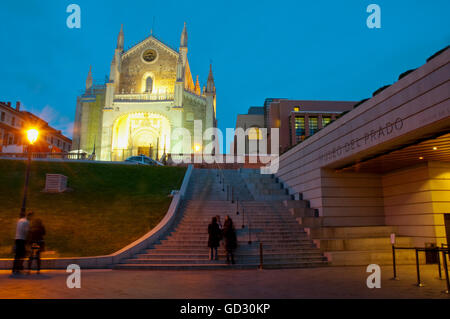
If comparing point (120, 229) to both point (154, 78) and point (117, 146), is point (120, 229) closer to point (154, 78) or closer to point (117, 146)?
point (117, 146)

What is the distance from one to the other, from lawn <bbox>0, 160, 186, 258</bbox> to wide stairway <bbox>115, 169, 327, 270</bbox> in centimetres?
139

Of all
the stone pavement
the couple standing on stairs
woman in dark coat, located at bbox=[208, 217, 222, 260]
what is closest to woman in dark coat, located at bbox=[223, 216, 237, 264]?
the couple standing on stairs

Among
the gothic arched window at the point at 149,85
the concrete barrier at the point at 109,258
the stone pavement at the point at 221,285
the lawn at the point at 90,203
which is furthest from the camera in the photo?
the gothic arched window at the point at 149,85

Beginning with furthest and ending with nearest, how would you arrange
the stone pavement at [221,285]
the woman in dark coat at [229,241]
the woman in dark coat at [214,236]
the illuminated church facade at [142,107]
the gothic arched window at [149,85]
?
the gothic arched window at [149,85]
the illuminated church facade at [142,107]
the woman in dark coat at [214,236]
the woman in dark coat at [229,241]
the stone pavement at [221,285]

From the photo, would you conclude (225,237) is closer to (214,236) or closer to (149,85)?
(214,236)

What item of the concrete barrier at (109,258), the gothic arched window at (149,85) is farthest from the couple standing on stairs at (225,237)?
the gothic arched window at (149,85)

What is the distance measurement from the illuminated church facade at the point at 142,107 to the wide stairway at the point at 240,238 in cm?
2418

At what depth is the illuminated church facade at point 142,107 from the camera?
43062mm

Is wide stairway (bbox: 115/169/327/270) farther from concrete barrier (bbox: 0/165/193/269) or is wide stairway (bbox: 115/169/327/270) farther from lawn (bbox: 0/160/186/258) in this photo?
lawn (bbox: 0/160/186/258)

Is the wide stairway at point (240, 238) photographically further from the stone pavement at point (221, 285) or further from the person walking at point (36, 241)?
the person walking at point (36, 241)

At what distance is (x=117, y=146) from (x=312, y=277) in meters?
38.9
